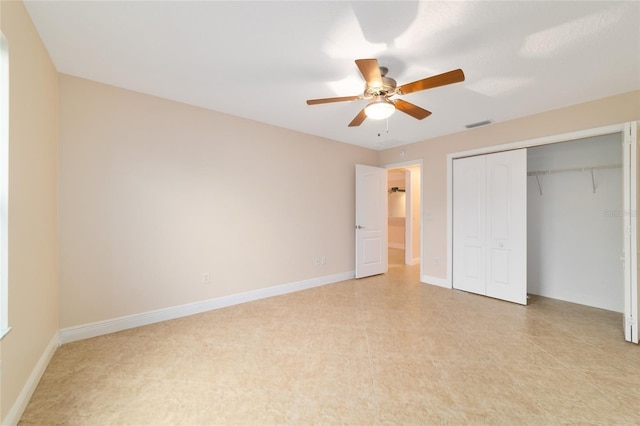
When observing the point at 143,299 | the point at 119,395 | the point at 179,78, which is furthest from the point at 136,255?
the point at 179,78

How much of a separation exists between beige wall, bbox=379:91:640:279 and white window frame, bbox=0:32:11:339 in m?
4.86

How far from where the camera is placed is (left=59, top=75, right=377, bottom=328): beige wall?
2547mm

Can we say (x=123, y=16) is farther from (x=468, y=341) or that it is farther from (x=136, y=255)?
(x=468, y=341)

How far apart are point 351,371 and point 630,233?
3.07 m

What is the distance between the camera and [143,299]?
9.38 feet

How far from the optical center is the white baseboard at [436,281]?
4.32m

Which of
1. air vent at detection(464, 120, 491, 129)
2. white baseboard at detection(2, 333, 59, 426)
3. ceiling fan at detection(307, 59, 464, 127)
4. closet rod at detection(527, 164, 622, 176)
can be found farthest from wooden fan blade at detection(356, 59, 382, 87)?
closet rod at detection(527, 164, 622, 176)

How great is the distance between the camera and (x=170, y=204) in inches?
119

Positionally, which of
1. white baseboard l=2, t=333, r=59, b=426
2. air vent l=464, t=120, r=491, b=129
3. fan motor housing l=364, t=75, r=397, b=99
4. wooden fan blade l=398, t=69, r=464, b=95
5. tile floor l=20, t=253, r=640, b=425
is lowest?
tile floor l=20, t=253, r=640, b=425

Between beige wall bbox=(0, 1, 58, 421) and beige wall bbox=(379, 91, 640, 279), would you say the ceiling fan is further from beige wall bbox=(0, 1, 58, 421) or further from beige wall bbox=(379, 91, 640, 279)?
beige wall bbox=(379, 91, 640, 279)

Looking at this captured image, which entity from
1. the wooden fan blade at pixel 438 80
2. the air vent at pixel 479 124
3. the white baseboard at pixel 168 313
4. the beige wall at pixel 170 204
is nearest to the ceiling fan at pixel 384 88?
the wooden fan blade at pixel 438 80

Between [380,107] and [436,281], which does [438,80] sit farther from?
[436,281]

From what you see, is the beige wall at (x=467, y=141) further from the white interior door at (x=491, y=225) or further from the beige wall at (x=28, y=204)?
the beige wall at (x=28, y=204)

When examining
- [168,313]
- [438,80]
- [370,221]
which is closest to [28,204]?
[168,313]
